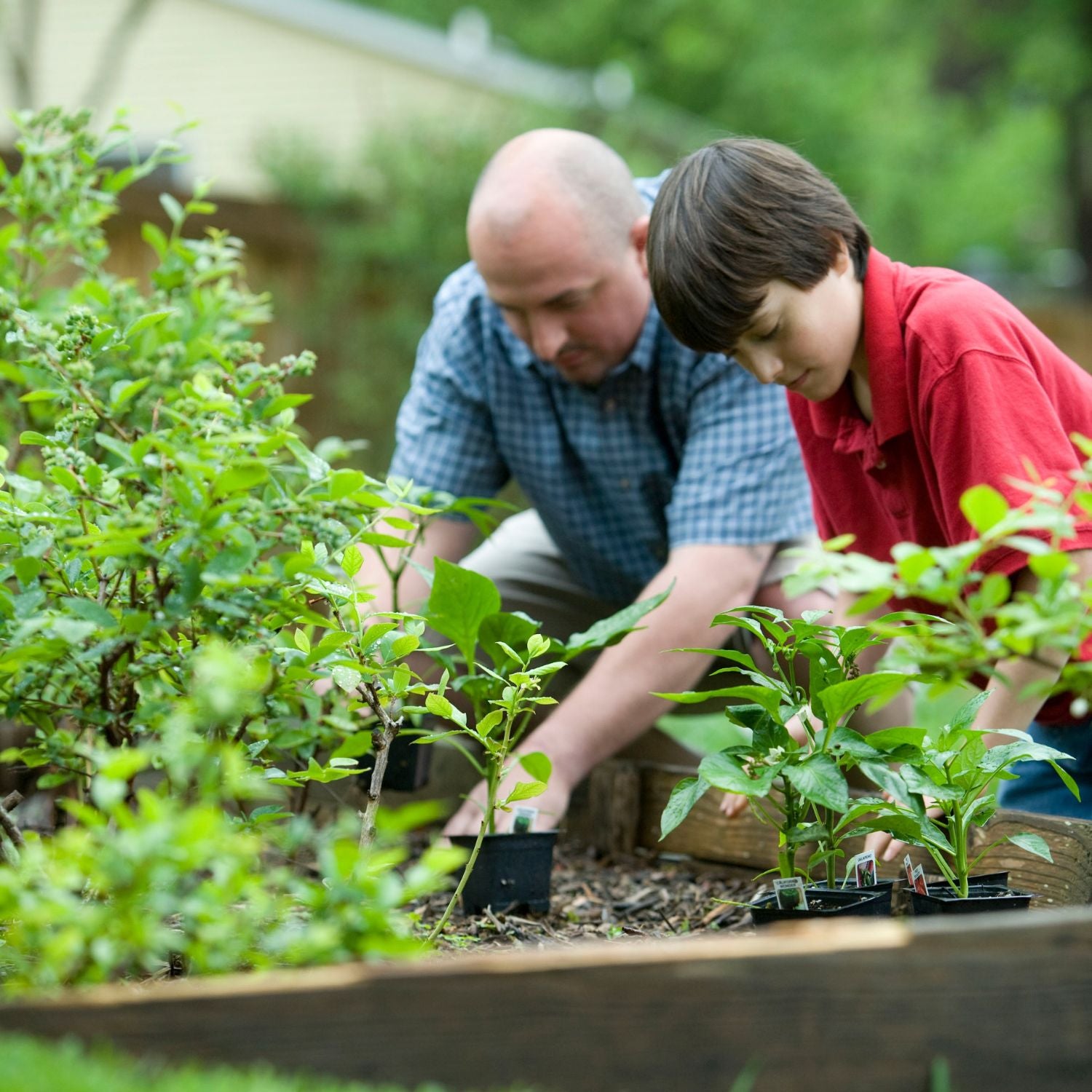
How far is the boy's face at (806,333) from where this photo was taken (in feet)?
7.06

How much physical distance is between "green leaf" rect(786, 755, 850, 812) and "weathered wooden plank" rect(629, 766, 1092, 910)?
0.54 metres

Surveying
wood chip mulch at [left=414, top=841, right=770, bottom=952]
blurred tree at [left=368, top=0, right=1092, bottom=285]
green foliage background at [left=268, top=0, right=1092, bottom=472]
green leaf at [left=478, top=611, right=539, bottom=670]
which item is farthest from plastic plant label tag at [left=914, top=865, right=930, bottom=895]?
blurred tree at [left=368, top=0, right=1092, bottom=285]

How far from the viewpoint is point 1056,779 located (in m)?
2.71

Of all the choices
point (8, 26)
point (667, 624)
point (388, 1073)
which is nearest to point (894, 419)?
point (667, 624)

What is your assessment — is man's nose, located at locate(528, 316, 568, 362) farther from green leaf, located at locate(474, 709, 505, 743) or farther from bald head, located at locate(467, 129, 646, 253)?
green leaf, located at locate(474, 709, 505, 743)

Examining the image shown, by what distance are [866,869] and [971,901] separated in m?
0.21

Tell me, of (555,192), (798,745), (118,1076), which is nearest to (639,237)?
(555,192)

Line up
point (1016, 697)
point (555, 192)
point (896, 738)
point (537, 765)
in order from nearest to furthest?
point (896, 738)
point (1016, 697)
point (537, 765)
point (555, 192)

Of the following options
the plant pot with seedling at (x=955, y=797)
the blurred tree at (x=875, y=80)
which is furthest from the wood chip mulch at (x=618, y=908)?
the blurred tree at (x=875, y=80)

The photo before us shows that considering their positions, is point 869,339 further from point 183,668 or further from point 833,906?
point 183,668

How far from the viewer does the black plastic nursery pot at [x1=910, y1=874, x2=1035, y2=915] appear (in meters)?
1.69

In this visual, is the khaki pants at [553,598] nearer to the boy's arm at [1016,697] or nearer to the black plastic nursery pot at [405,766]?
the black plastic nursery pot at [405,766]

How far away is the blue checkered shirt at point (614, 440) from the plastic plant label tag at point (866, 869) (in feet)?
3.70

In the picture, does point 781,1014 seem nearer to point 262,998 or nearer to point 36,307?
point 262,998
